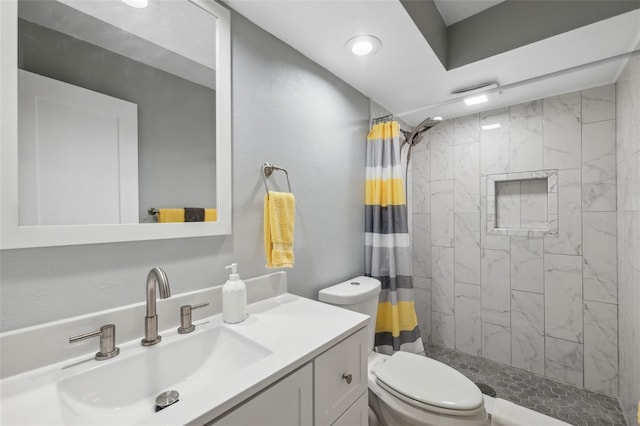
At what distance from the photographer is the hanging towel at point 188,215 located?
971 millimetres

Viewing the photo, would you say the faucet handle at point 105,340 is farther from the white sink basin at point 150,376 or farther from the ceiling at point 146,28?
the ceiling at point 146,28

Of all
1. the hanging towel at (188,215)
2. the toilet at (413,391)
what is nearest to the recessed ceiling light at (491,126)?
the toilet at (413,391)

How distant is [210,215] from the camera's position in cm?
109

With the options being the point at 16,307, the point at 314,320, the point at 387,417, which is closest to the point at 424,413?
the point at 387,417

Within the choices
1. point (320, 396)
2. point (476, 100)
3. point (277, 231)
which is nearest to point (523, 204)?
point (476, 100)

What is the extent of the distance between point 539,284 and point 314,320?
1.93 metres

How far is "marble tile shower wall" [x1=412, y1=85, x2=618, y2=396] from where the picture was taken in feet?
6.02

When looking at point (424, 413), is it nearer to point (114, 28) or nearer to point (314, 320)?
point (314, 320)

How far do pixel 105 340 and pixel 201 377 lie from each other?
0.30 metres

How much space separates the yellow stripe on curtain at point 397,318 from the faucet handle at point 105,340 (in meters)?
1.58

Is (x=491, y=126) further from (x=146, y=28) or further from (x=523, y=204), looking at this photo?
(x=146, y=28)

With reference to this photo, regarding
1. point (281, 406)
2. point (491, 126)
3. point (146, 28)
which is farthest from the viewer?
point (491, 126)

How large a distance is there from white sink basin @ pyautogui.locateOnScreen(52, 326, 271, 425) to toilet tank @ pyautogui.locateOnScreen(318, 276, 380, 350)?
0.66 meters

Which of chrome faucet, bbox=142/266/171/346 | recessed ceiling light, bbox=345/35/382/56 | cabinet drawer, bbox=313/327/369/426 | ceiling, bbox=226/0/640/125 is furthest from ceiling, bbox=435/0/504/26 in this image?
chrome faucet, bbox=142/266/171/346
